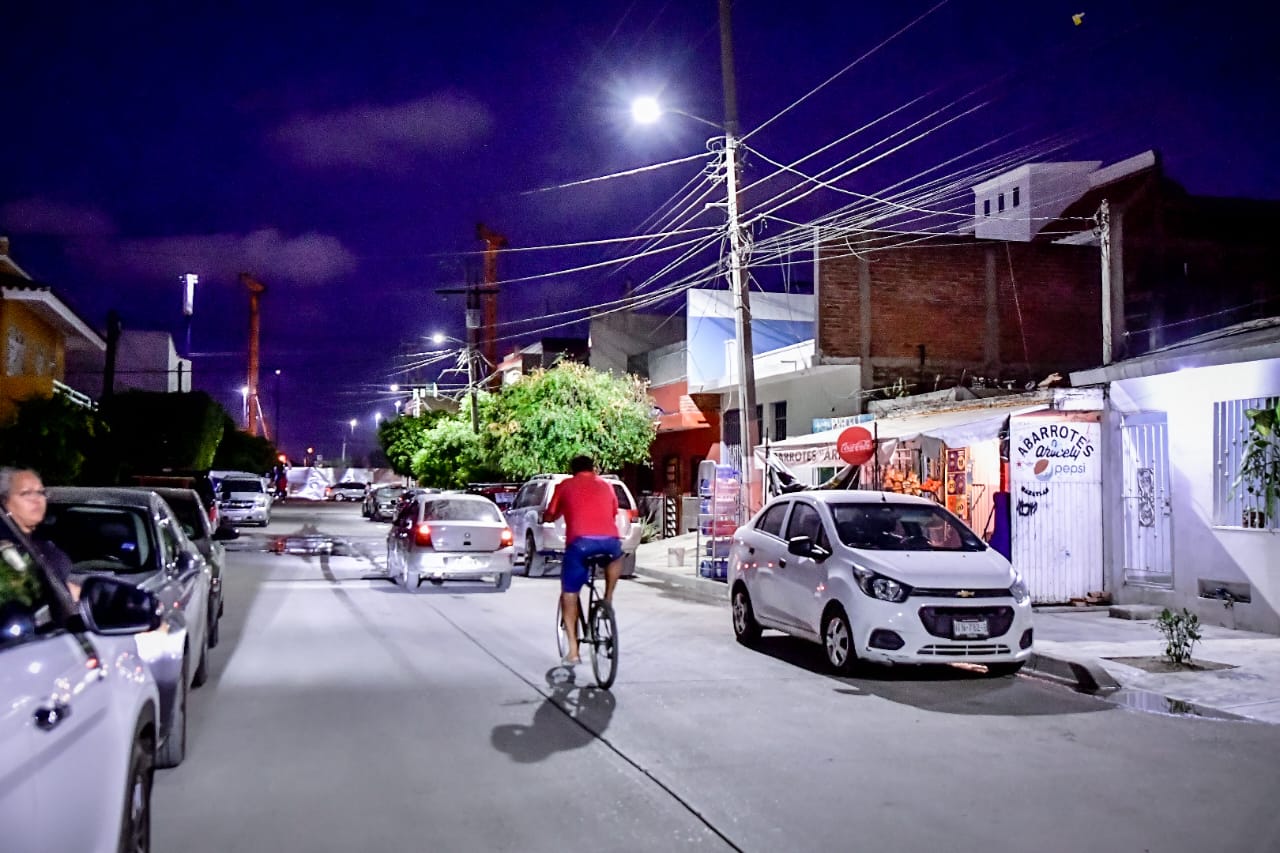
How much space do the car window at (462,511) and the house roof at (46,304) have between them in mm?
13114

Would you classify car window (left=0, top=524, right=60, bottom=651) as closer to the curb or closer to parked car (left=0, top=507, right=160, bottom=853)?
parked car (left=0, top=507, right=160, bottom=853)

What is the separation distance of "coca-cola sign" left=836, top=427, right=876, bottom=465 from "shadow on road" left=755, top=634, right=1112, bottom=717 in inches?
242

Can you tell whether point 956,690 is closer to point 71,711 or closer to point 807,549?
point 807,549

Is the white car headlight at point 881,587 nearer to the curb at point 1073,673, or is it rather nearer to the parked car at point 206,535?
the curb at point 1073,673

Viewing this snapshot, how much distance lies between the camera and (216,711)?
8.51 meters

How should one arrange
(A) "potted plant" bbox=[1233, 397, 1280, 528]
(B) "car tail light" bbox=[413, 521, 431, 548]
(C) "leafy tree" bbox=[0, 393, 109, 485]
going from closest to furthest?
1. (A) "potted plant" bbox=[1233, 397, 1280, 528]
2. (B) "car tail light" bbox=[413, 521, 431, 548]
3. (C) "leafy tree" bbox=[0, 393, 109, 485]

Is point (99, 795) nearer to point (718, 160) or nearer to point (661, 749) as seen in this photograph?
point (661, 749)

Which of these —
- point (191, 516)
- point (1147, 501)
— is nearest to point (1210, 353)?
point (1147, 501)

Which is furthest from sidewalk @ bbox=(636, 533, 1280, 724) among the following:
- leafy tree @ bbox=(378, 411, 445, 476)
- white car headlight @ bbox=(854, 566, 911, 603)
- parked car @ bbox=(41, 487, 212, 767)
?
leafy tree @ bbox=(378, 411, 445, 476)

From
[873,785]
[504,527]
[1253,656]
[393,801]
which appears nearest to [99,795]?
[393,801]

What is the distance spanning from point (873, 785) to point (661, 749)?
4.69 feet

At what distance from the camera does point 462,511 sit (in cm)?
1927

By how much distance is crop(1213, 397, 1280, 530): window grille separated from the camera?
13.4m

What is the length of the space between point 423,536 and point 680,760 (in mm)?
11541
